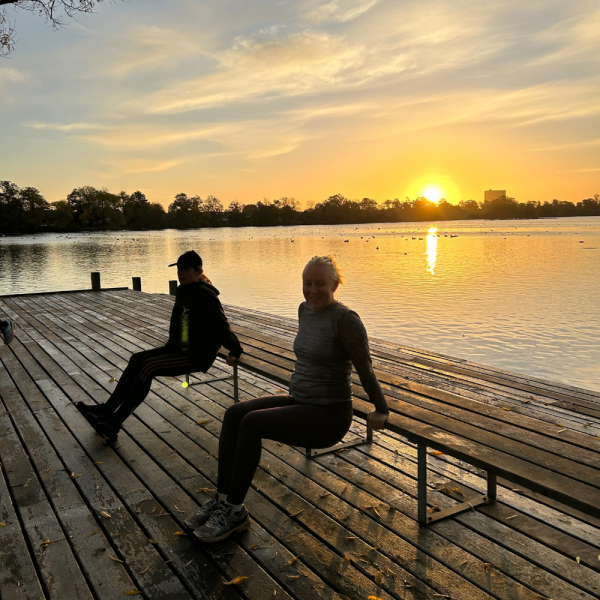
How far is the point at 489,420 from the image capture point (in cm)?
294

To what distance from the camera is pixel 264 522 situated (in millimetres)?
→ 2967

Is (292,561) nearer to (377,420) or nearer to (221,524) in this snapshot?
(221,524)

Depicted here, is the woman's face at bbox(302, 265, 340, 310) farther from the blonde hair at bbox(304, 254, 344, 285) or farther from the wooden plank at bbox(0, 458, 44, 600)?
the wooden plank at bbox(0, 458, 44, 600)

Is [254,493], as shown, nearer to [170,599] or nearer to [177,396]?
[170,599]

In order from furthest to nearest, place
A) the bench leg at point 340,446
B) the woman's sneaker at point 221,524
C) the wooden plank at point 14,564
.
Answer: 1. the bench leg at point 340,446
2. the woman's sneaker at point 221,524
3. the wooden plank at point 14,564

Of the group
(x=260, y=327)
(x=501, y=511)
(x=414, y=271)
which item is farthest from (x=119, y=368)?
(x=414, y=271)

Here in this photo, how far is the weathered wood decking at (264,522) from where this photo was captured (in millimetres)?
2436

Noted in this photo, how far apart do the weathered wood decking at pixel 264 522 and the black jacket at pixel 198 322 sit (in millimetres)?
781

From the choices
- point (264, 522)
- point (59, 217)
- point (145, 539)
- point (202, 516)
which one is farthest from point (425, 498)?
point (59, 217)

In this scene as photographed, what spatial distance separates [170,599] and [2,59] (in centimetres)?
1000

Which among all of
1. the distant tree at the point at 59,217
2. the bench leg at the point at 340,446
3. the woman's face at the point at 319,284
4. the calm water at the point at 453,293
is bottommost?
the calm water at the point at 453,293

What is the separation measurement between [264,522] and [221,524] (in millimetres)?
324

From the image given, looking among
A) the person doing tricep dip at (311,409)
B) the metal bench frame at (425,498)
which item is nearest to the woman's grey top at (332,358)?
the person doing tricep dip at (311,409)

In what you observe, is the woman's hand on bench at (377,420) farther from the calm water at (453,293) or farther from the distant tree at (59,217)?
the distant tree at (59,217)
